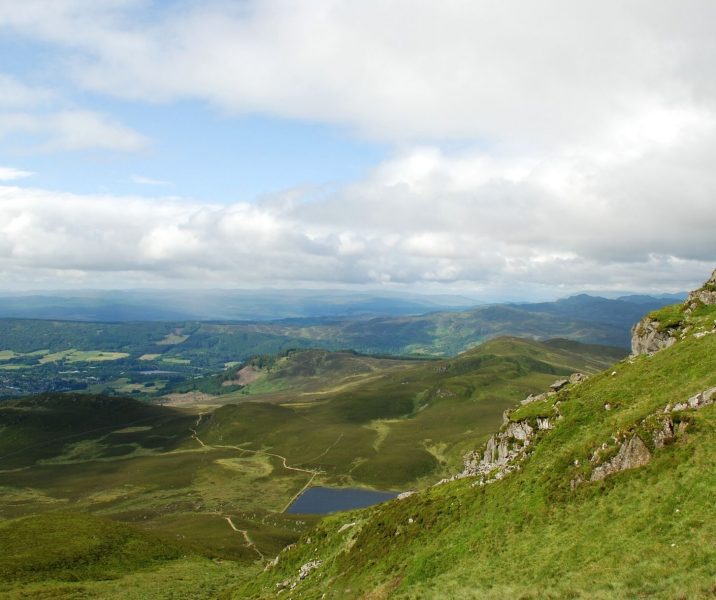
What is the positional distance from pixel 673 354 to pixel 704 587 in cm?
4009

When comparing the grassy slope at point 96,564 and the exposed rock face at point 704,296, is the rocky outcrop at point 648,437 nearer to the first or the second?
the exposed rock face at point 704,296

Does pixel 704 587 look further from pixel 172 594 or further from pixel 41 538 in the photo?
pixel 41 538

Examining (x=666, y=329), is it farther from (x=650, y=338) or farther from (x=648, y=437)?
(x=648, y=437)

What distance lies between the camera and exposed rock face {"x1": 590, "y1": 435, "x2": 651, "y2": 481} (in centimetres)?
4044

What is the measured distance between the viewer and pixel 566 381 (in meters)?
84.1

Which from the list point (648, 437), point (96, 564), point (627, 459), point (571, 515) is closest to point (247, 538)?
point (96, 564)

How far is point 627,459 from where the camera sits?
41156 millimetres

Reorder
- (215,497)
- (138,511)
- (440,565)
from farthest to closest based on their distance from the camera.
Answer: (215,497), (138,511), (440,565)

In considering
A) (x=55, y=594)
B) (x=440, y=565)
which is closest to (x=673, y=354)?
(x=440, y=565)

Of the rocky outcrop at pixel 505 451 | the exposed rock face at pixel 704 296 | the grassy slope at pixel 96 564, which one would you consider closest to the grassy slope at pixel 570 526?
the rocky outcrop at pixel 505 451

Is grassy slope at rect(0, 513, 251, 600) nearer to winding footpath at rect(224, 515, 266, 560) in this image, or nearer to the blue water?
winding footpath at rect(224, 515, 266, 560)

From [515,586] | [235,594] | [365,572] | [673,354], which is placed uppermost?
[673,354]

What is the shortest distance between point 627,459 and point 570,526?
7.90m

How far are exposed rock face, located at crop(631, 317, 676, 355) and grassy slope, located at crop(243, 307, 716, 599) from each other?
218 inches
